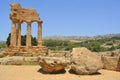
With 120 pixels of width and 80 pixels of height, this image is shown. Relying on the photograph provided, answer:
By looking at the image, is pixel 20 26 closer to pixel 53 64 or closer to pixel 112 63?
pixel 112 63

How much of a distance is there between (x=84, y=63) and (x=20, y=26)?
18.6 metres

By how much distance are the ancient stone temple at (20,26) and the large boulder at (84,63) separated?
15392mm

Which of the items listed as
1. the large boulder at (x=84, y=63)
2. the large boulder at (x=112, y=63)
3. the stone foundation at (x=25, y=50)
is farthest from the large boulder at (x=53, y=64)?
the stone foundation at (x=25, y=50)

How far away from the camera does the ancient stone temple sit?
28.2 metres

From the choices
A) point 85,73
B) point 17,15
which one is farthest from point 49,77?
point 17,15

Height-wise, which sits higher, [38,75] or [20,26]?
[20,26]

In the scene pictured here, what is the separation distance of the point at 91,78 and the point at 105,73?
1608mm

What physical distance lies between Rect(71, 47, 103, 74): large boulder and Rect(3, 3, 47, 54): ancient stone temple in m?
15.4

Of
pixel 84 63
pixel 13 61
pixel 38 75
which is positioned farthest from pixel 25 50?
pixel 84 63

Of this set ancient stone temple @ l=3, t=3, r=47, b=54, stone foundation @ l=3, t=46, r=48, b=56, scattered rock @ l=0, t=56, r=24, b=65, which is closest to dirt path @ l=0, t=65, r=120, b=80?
scattered rock @ l=0, t=56, r=24, b=65

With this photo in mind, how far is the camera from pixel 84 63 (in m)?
12.5

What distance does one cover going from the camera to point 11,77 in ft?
39.4

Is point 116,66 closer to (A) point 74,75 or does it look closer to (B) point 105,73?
(B) point 105,73

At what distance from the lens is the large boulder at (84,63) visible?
1234 cm
